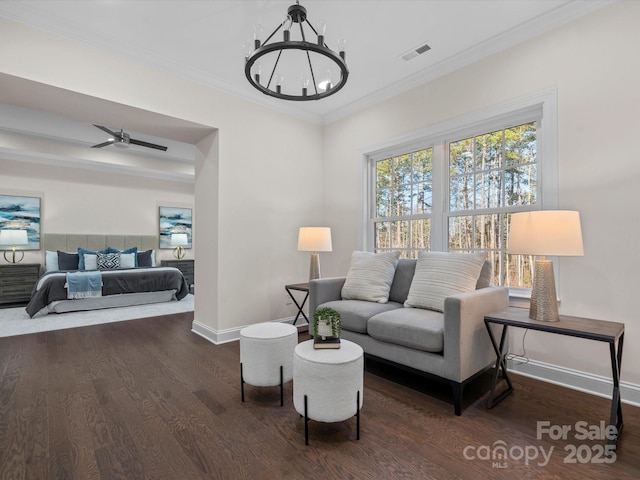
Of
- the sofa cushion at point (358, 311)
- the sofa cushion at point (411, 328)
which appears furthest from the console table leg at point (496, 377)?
the sofa cushion at point (358, 311)

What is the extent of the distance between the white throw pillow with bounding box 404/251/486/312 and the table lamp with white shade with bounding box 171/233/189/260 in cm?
671

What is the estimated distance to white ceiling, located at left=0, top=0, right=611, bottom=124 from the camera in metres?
2.52

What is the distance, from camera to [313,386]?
5.90 feet

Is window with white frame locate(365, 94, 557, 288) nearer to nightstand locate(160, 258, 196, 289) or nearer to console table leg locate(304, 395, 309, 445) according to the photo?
console table leg locate(304, 395, 309, 445)

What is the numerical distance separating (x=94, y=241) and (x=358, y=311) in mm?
6701

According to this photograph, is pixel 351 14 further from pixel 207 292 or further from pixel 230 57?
pixel 207 292

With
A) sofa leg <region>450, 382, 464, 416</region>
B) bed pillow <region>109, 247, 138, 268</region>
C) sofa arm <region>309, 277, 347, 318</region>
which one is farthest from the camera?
bed pillow <region>109, 247, 138, 268</region>

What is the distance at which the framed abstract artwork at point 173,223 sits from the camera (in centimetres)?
796

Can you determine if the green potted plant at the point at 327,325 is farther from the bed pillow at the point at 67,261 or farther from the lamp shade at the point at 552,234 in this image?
the bed pillow at the point at 67,261

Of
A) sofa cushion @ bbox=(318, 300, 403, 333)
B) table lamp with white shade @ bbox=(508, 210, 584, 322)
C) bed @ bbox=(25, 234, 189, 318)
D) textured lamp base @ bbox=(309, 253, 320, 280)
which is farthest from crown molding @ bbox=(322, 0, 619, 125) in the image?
bed @ bbox=(25, 234, 189, 318)

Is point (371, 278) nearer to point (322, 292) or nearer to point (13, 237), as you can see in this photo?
point (322, 292)

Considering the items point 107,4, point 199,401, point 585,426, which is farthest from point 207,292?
point 585,426

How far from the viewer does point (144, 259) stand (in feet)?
24.1

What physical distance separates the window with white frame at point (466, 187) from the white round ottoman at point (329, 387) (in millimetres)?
1973
